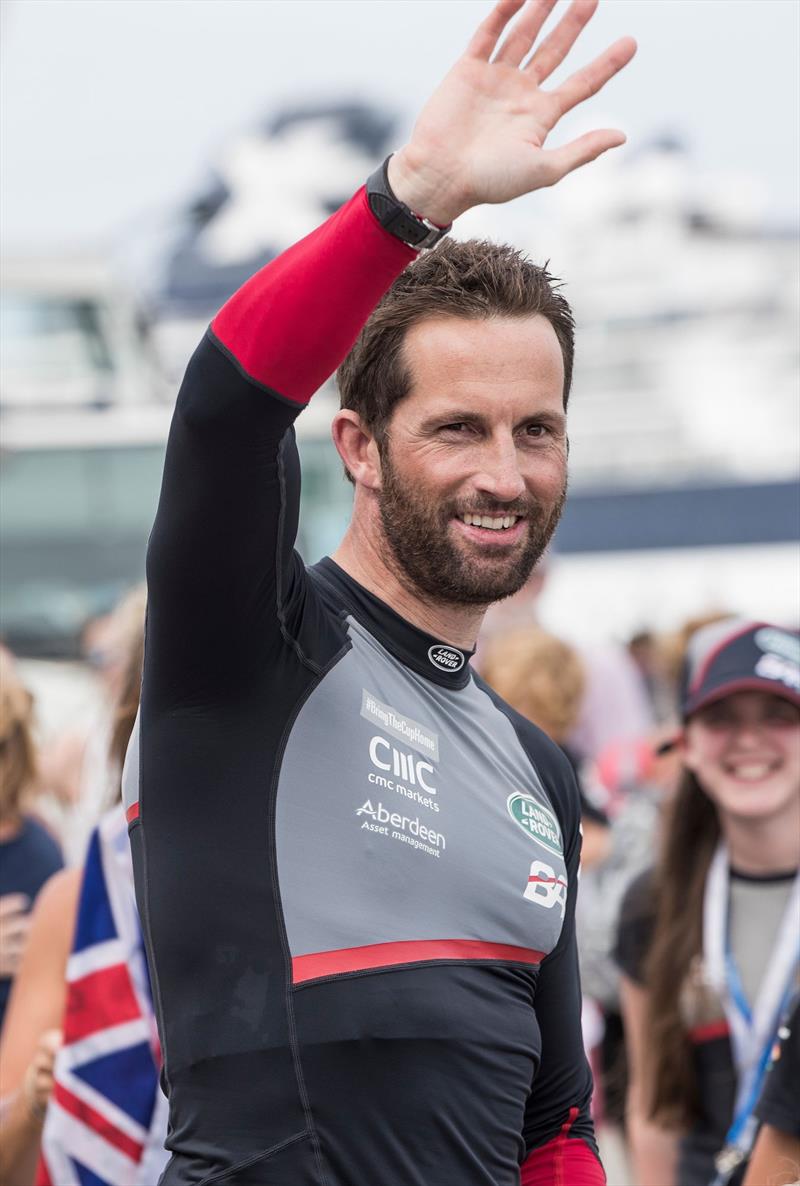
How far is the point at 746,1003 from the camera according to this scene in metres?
3.02

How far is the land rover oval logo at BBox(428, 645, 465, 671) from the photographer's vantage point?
185 centimetres

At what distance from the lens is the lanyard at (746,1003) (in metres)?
2.83

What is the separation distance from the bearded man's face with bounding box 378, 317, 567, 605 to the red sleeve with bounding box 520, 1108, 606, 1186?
0.72 metres

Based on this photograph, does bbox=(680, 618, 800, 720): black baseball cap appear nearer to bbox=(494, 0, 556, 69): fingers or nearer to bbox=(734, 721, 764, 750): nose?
bbox=(734, 721, 764, 750): nose

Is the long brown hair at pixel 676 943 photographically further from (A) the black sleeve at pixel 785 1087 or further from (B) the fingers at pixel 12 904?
(B) the fingers at pixel 12 904

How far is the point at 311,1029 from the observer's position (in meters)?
1.58

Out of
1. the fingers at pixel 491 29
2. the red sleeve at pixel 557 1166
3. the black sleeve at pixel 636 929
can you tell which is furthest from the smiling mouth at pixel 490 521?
the black sleeve at pixel 636 929

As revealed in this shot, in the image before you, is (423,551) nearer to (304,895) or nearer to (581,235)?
(304,895)

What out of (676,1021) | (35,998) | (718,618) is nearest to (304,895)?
(35,998)

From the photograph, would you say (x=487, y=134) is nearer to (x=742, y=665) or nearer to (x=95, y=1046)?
(x=95, y=1046)

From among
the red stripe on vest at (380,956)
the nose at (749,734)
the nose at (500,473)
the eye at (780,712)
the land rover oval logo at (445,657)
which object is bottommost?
the red stripe on vest at (380,956)

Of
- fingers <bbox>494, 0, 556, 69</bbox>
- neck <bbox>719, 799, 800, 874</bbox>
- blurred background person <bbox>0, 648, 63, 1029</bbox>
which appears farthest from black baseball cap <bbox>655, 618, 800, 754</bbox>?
fingers <bbox>494, 0, 556, 69</bbox>

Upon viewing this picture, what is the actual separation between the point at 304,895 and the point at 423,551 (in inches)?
16.3

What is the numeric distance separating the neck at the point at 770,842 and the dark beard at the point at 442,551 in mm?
1546
